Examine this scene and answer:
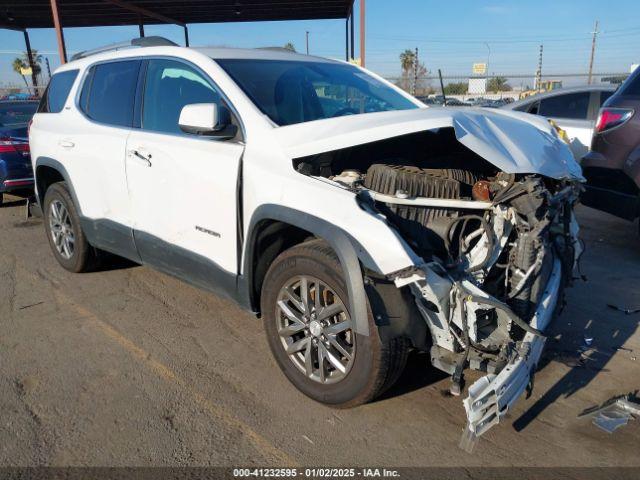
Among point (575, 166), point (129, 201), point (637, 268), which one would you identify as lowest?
point (637, 268)

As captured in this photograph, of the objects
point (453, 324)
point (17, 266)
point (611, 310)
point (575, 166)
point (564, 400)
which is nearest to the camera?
point (453, 324)

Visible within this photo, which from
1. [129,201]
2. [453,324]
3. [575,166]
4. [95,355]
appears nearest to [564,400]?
[453,324]

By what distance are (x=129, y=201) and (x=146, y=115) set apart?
2.17 feet

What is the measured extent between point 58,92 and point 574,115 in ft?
23.4

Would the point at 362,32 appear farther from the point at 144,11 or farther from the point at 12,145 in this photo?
the point at 12,145

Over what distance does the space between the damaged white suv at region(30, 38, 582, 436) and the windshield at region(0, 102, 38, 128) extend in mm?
5331

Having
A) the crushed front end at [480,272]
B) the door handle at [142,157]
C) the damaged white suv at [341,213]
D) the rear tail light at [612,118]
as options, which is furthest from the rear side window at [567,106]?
the door handle at [142,157]

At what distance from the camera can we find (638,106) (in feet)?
16.6

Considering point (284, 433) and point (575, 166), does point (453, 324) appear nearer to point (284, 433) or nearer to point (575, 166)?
point (284, 433)

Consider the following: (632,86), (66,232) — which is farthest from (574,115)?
(66,232)

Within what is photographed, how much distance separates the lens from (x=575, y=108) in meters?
8.16

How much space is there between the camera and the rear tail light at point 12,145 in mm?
7852

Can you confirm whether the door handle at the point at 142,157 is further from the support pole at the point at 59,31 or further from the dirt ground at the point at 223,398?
the support pole at the point at 59,31

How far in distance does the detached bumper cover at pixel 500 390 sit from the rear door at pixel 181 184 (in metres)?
1.62
